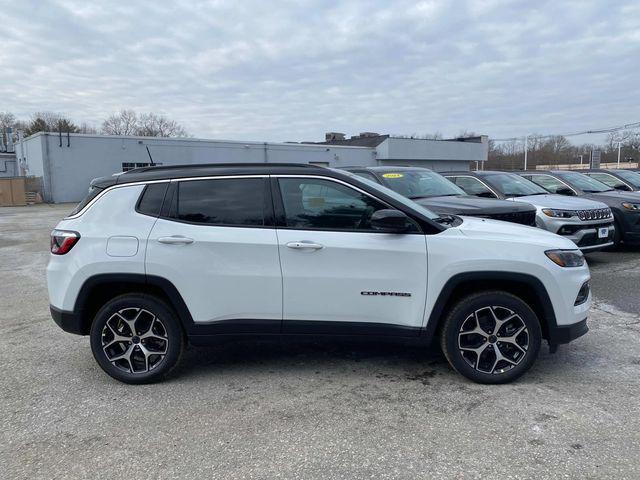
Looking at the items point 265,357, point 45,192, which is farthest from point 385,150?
point 265,357

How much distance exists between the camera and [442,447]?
9.87 feet

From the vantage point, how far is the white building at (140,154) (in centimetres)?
3091

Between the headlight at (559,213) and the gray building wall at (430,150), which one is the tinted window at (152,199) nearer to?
the headlight at (559,213)

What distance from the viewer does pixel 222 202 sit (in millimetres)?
3941

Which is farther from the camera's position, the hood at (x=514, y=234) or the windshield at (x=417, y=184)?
the windshield at (x=417, y=184)

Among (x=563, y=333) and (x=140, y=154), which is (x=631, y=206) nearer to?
(x=563, y=333)

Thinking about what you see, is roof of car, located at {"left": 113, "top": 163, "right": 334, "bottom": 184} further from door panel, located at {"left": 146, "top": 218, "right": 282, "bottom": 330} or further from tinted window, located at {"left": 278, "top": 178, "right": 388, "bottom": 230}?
door panel, located at {"left": 146, "top": 218, "right": 282, "bottom": 330}

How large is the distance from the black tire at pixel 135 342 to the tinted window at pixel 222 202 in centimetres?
76

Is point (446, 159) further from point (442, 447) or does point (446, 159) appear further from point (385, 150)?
point (442, 447)

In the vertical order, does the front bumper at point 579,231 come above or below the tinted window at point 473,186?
below

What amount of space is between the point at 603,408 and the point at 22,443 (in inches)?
155

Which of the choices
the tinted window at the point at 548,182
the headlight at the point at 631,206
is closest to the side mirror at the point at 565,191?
the tinted window at the point at 548,182

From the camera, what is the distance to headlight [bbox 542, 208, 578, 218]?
26.6ft

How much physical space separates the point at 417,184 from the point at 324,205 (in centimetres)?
479
